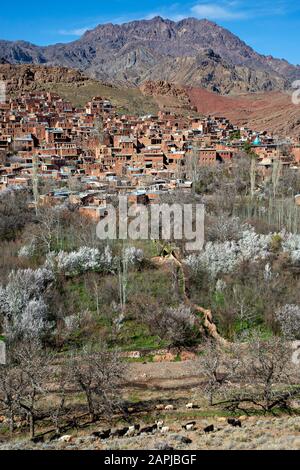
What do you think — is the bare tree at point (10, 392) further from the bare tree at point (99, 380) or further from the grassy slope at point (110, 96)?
the grassy slope at point (110, 96)

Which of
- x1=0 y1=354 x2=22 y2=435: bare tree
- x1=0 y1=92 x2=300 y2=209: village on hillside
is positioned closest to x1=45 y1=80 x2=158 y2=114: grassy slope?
x1=0 y1=92 x2=300 y2=209: village on hillside

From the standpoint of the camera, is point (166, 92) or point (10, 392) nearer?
point (10, 392)

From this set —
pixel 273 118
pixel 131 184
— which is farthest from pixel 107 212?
pixel 273 118

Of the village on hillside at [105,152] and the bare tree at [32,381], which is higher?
the village on hillside at [105,152]

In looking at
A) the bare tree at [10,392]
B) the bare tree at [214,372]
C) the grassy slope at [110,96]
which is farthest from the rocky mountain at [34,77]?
the bare tree at [10,392]

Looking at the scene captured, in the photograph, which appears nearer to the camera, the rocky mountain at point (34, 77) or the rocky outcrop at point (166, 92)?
the rocky mountain at point (34, 77)

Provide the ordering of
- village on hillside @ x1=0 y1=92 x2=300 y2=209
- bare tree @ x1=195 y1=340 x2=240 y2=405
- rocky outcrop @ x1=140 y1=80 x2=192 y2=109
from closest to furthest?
bare tree @ x1=195 y1=340 x2=240 y2=405 < village on hillside @ x1=0 y1=92 x2=300 y2=209 < rocky outcrop @ x1=140 y1=80 x2=192 y2=109

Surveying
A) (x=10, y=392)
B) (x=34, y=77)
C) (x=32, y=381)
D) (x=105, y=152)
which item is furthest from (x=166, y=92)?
(x=10, y=392)

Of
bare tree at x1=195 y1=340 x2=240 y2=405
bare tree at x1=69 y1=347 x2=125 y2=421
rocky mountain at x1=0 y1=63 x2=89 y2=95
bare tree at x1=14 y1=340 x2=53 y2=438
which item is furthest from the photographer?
rocky mountain at x1=0 y1=63 x2=89 y2=95

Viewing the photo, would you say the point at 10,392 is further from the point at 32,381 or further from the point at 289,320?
the point at 289,320

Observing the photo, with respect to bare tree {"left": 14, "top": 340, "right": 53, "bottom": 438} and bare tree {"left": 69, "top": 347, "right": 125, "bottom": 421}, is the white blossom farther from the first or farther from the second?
bare tree {"left": 14, "top": 340, "right": 53, "bottom": 438}

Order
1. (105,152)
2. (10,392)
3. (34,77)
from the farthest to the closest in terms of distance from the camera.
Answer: (34,77), (105,152), (10,392)
